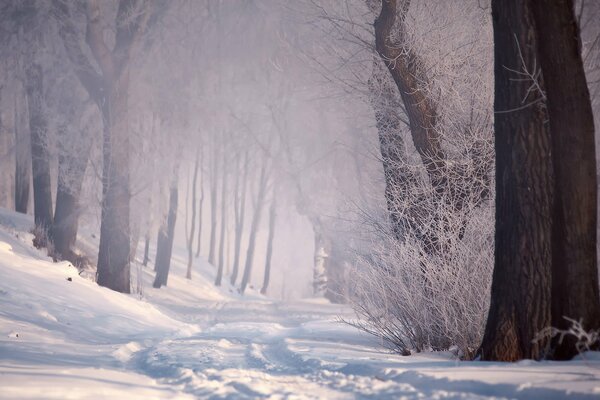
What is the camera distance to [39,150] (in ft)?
55.4

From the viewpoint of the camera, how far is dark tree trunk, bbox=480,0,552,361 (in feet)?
17.3

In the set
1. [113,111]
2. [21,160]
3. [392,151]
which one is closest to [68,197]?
[113,111]

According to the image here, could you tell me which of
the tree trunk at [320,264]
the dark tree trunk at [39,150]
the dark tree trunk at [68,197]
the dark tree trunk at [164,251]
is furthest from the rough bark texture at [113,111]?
the tree trunk at [320,264]

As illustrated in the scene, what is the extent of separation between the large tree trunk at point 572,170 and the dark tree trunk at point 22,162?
19757 mm

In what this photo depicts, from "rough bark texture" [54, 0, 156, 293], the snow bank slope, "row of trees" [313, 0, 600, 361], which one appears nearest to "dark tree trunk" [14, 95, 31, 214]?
the snow bank slope

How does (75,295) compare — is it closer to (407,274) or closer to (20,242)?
(20,242)

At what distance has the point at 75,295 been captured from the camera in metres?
10.1

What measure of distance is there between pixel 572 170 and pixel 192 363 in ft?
14.5

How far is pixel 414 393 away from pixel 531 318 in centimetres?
185

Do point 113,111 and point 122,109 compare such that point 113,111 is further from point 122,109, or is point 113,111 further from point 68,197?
point 68,197

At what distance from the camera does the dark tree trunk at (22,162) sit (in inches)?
813

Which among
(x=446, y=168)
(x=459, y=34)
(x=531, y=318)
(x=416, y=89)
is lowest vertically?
(x=531, y=318)

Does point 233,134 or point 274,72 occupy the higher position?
point 274,72

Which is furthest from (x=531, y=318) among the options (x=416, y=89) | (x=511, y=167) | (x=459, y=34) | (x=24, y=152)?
(x=24, y=152)
